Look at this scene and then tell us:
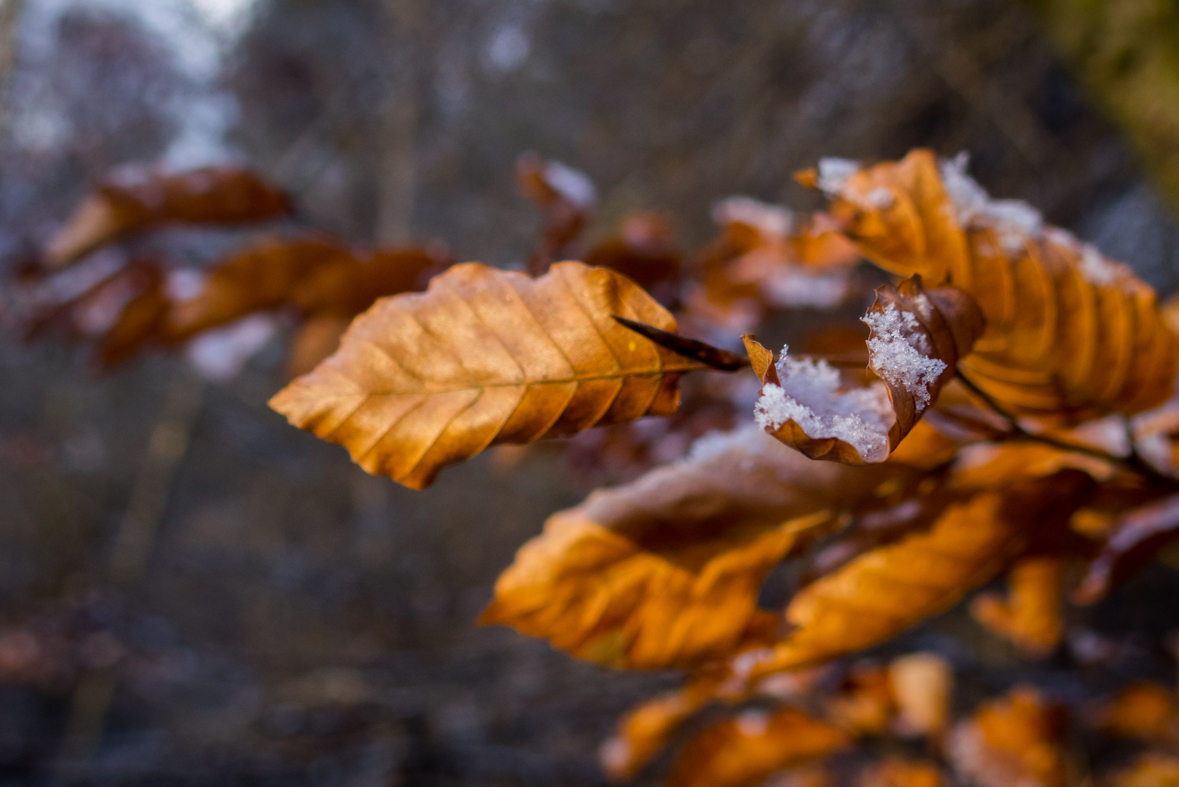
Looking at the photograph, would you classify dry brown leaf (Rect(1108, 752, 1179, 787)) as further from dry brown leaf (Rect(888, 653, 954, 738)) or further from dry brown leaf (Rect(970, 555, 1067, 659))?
dry brown leaf (Rect(970, 555, 1067, 659))

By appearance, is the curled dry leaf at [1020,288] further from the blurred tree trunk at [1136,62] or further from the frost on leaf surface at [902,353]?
the blurred tree trunk at [1136,62]

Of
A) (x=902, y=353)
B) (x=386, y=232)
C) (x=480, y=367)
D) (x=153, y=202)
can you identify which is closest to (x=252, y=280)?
(x=153, y=202)

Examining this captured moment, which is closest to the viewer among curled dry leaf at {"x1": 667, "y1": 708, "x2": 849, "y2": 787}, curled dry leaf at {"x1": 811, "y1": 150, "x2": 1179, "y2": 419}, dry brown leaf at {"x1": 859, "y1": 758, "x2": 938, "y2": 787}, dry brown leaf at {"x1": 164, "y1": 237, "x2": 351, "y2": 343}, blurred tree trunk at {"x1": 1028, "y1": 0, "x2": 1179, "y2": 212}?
curled dry leaf at {"x1": 811, "y1": 150, "x2": 1179, "y2": 419}

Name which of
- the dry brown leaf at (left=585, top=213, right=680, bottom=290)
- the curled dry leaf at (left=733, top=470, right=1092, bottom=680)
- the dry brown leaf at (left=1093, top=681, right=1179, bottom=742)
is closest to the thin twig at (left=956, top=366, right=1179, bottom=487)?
the curled dry leaf at (left=733, top=470, right=1092, bottom=680)

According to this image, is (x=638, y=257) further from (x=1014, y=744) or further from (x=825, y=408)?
(x=1014, y=744)

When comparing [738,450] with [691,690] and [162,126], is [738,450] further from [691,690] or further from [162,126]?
[162,126]

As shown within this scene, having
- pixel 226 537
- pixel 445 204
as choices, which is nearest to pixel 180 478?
pixel 226 537
